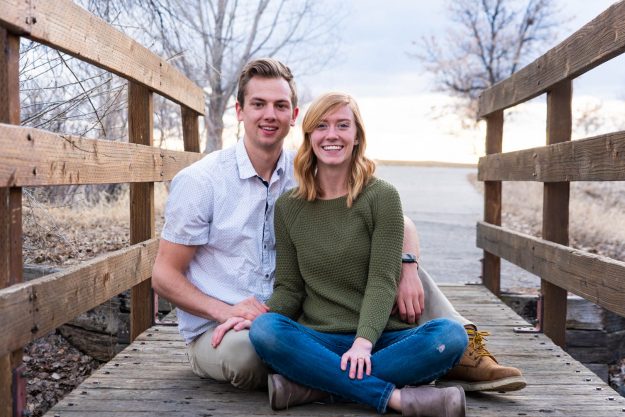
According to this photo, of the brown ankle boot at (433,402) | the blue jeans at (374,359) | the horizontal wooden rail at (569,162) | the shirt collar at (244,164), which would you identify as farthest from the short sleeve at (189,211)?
the horizontal wooden rail at (569,162)

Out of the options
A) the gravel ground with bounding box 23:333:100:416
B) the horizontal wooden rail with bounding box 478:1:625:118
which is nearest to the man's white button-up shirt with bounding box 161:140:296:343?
the horizontal wooden rail with bounding box 478:1:625:118

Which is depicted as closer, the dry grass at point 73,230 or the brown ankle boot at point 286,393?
the brown ankle boot at point 286,393

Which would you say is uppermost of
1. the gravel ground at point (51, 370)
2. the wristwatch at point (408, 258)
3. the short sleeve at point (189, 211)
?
the short sleeve at point (189, 211)

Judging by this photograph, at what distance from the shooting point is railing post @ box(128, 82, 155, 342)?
430 cm

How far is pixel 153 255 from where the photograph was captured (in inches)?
174

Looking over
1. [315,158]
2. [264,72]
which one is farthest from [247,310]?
[264,72]

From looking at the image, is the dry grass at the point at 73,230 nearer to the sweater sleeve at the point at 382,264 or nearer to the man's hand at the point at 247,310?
the man's hand at the point at 247,310

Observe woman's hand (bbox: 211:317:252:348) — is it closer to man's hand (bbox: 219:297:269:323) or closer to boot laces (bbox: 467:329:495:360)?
man's hand (bbox: 219:297:269:323)

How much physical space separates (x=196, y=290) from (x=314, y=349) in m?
→ 0.66

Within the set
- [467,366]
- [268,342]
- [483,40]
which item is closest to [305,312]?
[268,342]

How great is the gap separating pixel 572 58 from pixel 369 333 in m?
1.93

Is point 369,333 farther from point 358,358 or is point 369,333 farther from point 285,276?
point 285,276

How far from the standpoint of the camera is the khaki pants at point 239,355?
306 cm

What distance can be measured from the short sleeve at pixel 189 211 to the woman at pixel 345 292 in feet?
1.01
